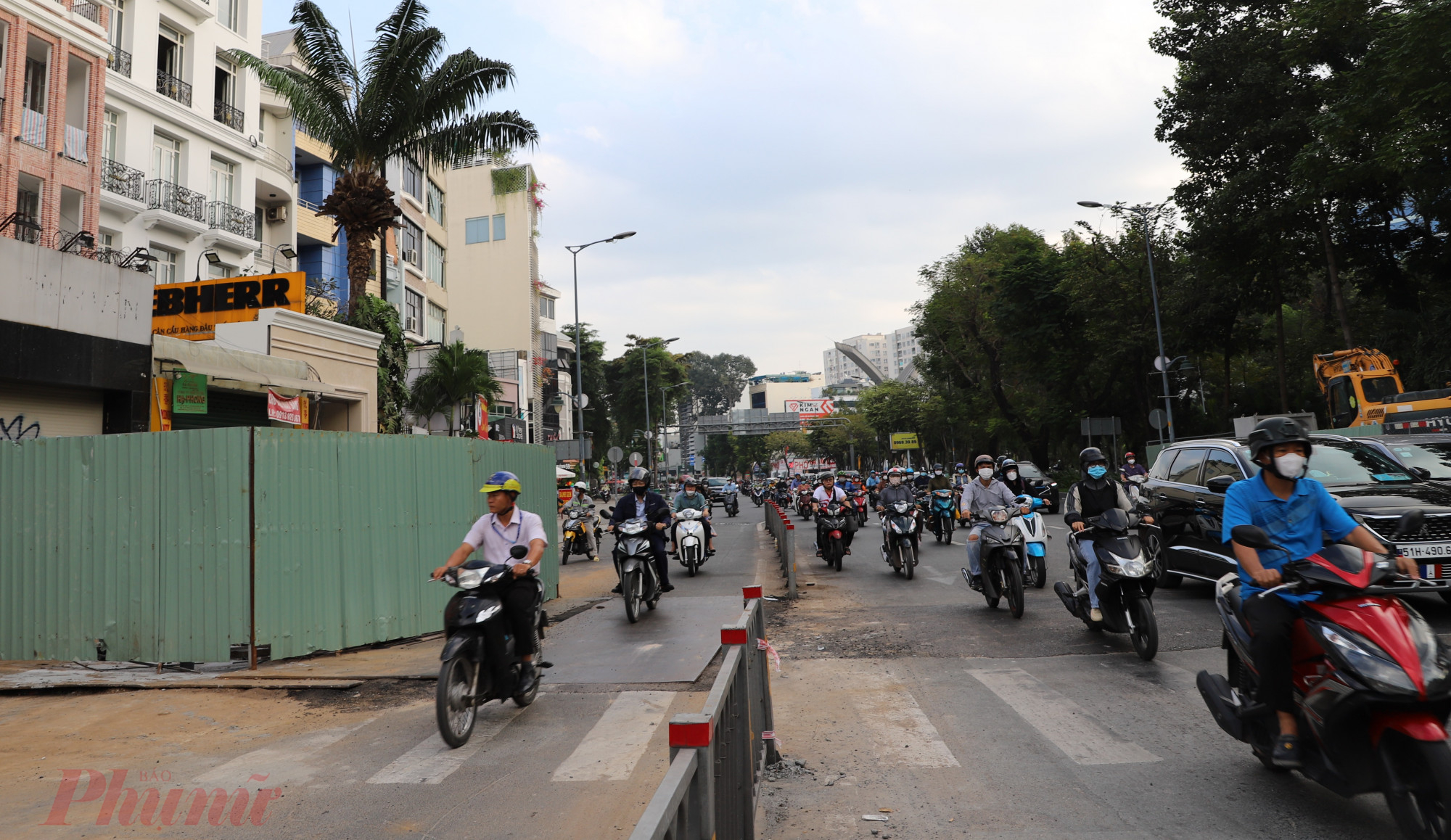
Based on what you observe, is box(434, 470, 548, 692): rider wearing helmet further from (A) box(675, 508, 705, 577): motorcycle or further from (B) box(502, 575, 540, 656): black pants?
(A) box(675, 508, 705, 577): motorcycle

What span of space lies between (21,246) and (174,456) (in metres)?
6.73

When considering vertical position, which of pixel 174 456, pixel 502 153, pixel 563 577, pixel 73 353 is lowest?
pixel 563 577

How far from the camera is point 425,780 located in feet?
15.8

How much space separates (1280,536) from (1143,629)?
10.6ft

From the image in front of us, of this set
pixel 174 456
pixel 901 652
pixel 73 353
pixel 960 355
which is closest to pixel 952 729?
pixel 901 652

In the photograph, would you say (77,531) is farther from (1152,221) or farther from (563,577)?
(1152,221)

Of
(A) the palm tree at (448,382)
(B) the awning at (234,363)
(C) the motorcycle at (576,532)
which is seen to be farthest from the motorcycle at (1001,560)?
(A) the palm tree at (448,382)

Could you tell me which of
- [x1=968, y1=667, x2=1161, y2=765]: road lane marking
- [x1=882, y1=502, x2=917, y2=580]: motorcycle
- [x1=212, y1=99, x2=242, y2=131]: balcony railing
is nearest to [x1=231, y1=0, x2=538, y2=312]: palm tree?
[x1=212, y1=99, x2=242, y2=131]: balcony railing

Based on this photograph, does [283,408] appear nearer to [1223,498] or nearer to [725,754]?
[1223,498]

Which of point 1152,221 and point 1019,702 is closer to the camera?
point 1019,702

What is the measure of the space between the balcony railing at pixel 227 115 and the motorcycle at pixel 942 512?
2164 cm

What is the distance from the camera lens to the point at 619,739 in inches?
216

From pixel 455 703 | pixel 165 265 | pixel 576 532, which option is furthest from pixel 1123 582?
pixel 165 265

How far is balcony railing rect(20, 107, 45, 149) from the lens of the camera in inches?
667
